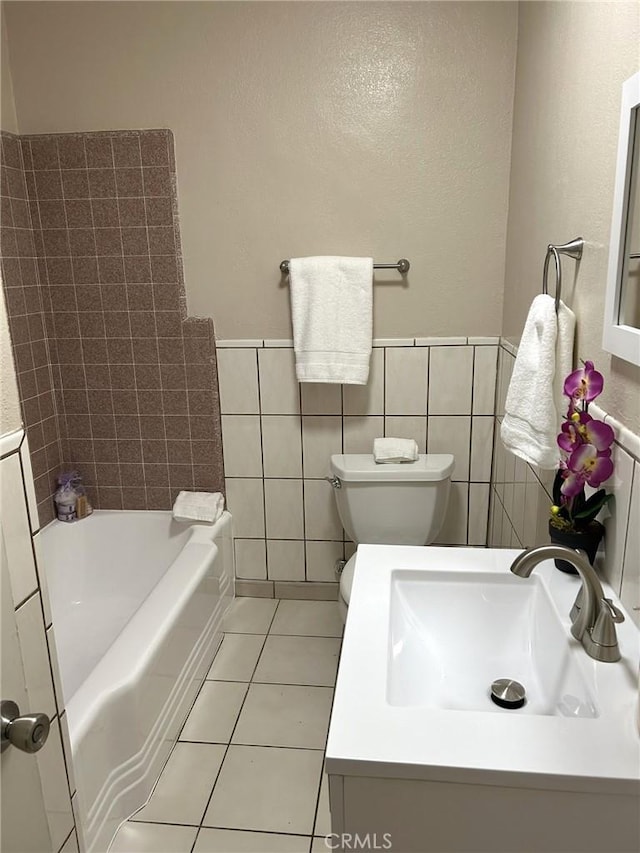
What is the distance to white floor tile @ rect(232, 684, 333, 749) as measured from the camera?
6.17 feet

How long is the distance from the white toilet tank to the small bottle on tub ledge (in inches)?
40.1

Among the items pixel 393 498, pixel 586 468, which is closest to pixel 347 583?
pixel 393 498

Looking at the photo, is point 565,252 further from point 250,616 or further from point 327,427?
point 250,616

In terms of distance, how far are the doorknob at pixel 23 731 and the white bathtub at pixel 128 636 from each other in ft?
2.24

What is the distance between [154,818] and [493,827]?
1.13 m

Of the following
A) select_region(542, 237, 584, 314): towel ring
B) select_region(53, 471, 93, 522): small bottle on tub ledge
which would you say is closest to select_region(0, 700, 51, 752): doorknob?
select_region(542, 237, 584, 314): towel ring

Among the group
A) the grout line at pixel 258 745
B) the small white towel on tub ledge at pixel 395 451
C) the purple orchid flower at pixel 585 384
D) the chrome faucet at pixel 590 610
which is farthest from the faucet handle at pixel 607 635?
the small white towel on tub ledge at pixel 395 451

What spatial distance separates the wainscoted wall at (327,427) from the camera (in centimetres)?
231

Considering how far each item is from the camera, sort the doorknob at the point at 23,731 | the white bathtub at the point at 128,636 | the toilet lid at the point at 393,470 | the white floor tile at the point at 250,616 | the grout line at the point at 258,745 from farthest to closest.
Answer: the white floor tile at the point at 250,616 < the toilet lid at the point at 393,470 < the grout line at the point at 258,745 < the white bathtub at the point at 128,636 < the doorknob at the point at 23,731

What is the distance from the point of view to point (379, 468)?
7.13 feet

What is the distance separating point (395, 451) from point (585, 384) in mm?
1091

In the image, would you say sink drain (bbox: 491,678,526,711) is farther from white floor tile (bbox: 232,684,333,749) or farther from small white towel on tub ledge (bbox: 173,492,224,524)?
small white towel on tub ledge (bbox: 173,492,224,524)

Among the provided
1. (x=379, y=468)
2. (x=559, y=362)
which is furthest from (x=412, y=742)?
(x=379, y=468)

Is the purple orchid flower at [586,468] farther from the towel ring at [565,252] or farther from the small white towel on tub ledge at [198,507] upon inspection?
the small white towel on tub ledge at [198,507]
